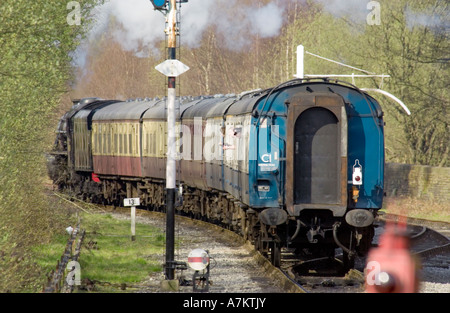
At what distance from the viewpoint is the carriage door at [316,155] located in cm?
1438

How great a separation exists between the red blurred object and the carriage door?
1314mm

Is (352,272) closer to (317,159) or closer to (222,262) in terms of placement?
(317,159)

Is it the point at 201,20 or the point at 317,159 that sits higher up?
the point at 201,20

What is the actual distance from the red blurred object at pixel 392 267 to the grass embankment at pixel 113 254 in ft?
12.4

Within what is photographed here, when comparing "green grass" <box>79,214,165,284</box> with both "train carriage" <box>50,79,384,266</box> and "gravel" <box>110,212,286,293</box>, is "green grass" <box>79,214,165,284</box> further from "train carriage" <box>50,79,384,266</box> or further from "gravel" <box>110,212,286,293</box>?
"train carriage" <box>50,79,384,266</box>

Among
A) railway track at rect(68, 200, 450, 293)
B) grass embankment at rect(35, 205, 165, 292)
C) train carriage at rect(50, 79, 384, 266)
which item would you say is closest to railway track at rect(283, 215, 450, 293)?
Answer: railway track at rect(68, 200, 450, 293)

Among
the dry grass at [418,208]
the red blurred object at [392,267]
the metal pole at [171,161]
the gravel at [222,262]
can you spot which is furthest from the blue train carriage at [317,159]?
the dry grass at [418,208]

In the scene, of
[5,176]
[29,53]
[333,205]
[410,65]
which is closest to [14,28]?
[29,53]

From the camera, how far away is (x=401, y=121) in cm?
3556

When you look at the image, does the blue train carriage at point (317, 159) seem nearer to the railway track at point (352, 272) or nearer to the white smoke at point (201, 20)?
the railway track at point (352, 272)

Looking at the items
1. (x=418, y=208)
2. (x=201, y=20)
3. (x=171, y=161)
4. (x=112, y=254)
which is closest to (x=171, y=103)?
(x=171, y=161)

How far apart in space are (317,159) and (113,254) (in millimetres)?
5070

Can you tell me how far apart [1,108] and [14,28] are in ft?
3.87

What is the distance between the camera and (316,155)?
47.9 feet
